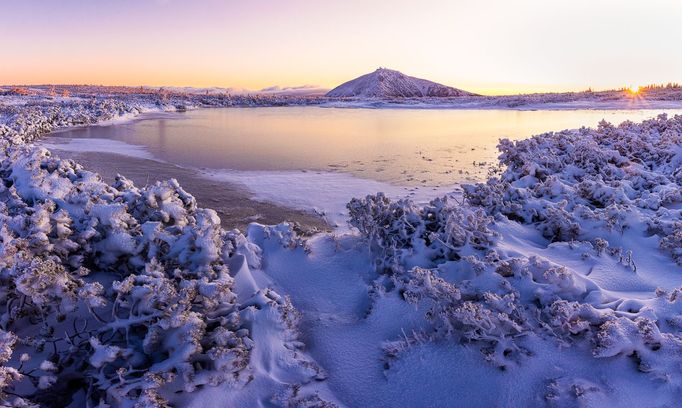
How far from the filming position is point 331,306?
12.7 feet

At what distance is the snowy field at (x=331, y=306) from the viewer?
9.04ft

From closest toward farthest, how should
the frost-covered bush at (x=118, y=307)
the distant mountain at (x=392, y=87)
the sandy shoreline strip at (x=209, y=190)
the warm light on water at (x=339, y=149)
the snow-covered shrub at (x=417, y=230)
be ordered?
the frost-covered bush at (x=118, y=307), the snow-covered shrub at (x=417, y=230), the sandy shoreline strip at (x=209, y=190), the warm light on water at (x=339, y=149), the distant mountain at (x=392, y=87)

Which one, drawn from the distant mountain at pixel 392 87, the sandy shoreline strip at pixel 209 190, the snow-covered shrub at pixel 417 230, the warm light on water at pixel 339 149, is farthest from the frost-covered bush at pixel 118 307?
the distant mountain at pixel 392 87

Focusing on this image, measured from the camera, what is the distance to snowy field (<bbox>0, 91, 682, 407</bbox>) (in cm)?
275

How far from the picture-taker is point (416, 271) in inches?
136

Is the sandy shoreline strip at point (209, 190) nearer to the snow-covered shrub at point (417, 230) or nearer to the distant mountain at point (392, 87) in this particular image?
the snow-covered shrub at point (417, 230)

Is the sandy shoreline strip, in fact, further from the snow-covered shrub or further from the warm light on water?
the snow-covered shrub

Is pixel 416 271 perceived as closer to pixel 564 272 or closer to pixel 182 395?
pixel 564 272

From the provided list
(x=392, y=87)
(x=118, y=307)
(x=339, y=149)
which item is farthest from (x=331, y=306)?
(x=392, y=87)

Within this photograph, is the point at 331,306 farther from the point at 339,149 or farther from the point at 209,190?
the point at 339,149

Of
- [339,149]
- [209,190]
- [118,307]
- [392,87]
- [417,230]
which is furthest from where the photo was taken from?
[392,87]

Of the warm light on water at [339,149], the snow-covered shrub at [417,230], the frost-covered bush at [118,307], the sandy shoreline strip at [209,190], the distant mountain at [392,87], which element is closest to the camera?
the frost-covered bush at [118,307]

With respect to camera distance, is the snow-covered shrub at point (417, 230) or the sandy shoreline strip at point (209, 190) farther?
the sandy shoreline strip at point (209, 190)

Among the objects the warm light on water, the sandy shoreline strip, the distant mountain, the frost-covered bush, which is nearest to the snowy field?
the frost-covered bush
